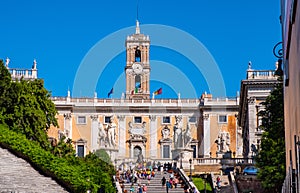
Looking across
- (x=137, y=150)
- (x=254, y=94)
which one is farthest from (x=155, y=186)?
(x=137, y=150)

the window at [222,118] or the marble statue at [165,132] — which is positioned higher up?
the window at [222,118]

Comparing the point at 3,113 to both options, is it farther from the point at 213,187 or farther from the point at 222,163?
the point at 222,163

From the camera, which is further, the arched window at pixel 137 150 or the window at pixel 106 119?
the window at pixel 106 119

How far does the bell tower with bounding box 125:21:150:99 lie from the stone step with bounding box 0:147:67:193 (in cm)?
5808

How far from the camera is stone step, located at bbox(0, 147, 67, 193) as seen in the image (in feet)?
101

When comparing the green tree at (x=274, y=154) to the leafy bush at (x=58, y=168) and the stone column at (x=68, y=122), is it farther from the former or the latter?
the stone column at (x=68, y=122)

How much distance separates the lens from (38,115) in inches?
1865

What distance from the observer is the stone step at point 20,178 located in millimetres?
30750

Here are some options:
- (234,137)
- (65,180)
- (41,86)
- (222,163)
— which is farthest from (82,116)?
(65,180)

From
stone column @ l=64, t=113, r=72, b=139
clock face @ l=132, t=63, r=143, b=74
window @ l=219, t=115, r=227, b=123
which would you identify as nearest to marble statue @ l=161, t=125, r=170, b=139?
window @ l=219, t=115, r=227, b=123

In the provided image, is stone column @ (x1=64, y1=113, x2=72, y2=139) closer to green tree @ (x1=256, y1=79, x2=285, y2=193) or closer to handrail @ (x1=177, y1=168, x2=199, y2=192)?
handrail @ (x1=177, y1=168, x2=199, y2=192)

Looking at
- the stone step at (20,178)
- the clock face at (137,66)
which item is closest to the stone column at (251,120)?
the stone step at (20,178)

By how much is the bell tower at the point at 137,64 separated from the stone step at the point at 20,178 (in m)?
58.1

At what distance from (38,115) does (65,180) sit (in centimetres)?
1270
